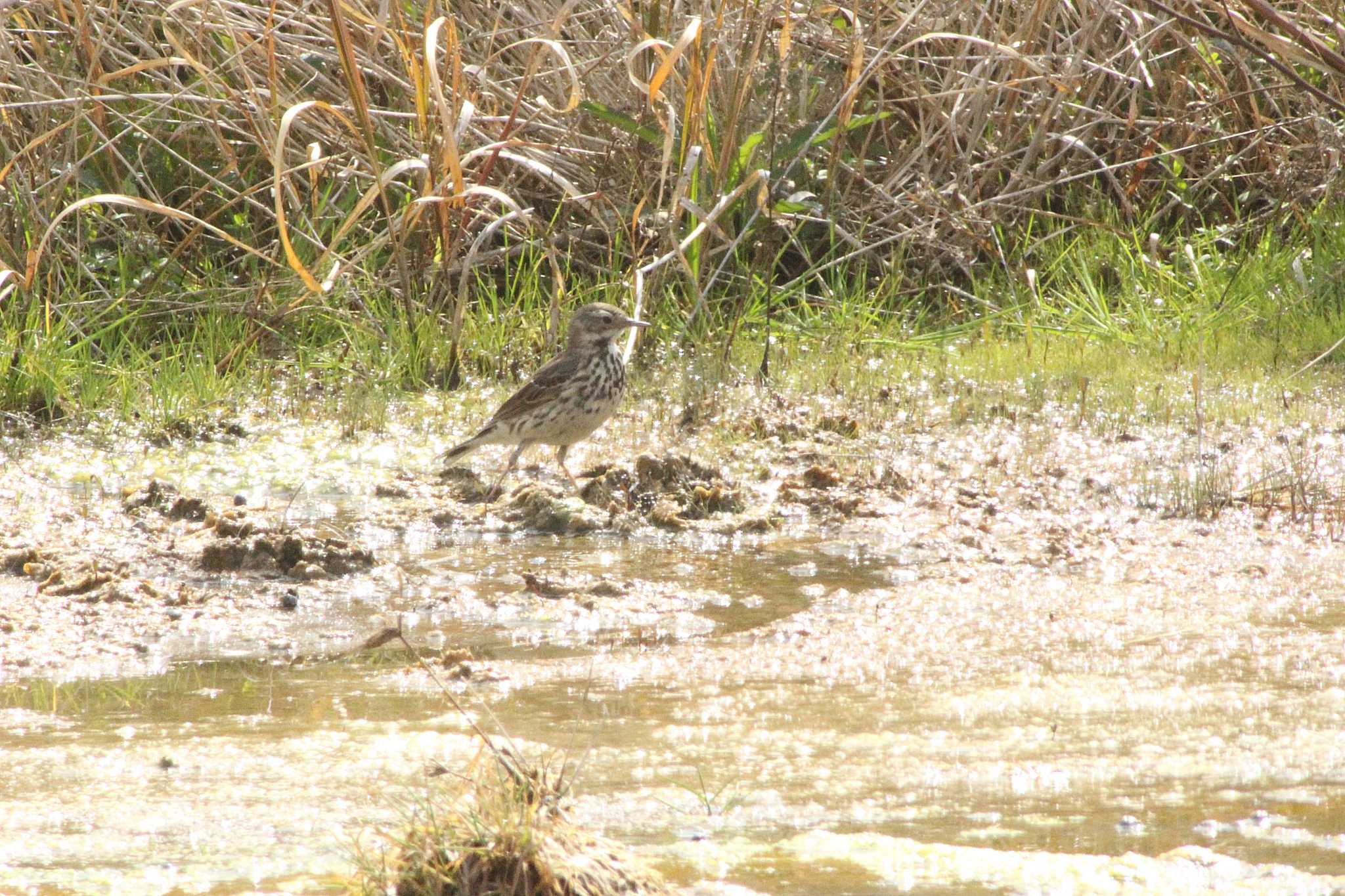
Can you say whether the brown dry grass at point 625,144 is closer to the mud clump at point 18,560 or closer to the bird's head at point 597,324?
the bird's head at point 597,324

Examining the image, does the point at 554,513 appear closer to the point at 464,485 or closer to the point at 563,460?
the point at 464,485

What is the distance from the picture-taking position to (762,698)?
4.05 m

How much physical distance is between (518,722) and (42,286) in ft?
17.8

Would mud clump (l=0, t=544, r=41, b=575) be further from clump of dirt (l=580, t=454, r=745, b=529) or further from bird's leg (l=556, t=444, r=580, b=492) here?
bird's leg (l=556, t=444, r=580, b=492)

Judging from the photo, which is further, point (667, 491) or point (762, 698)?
point (667, 491)

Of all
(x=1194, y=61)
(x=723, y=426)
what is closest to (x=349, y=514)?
(x=723, y=426)

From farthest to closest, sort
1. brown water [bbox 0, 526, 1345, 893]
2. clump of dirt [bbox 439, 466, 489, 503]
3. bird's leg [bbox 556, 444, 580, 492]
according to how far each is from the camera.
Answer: bird's leg [bbox 556, 444, 580, 492], clump of dirt [bbox 439, 466, 489, 503], brown water [bbox 0, 526, 1345, 893]

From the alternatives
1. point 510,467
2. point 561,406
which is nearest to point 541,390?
point 561,406

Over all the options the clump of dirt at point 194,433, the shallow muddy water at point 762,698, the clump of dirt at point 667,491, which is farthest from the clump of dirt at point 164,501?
the clump of dirt at point 667,491

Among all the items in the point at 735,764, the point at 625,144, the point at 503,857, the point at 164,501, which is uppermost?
the point at 625,144

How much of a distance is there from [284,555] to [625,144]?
3.82 metres

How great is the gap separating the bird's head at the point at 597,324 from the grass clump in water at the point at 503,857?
4645mm

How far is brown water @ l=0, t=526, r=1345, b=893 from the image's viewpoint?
2965 millimetres

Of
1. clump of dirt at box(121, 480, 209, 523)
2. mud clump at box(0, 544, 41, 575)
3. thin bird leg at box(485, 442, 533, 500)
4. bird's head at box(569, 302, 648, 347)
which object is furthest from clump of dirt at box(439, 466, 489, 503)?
mud clump at box(0, 544, 41, 575)
